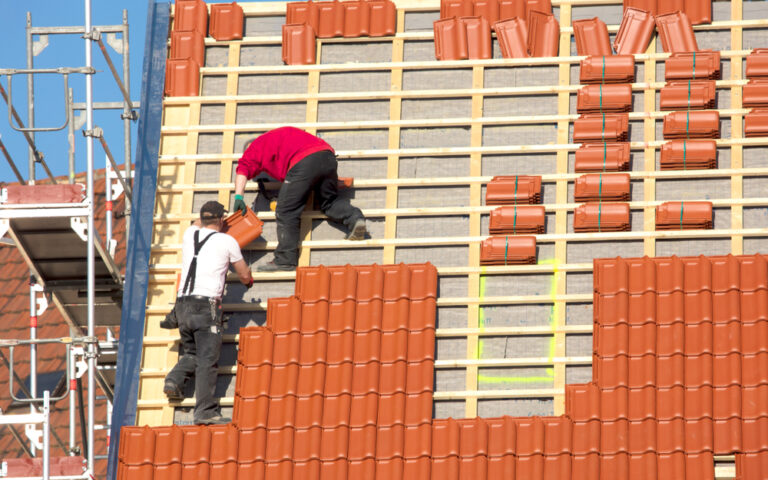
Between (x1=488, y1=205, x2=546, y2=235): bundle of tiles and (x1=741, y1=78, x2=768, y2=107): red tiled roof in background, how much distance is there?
6.37ft

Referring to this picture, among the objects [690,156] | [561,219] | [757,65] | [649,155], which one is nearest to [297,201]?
[561,219]

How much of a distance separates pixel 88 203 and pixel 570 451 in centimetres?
401

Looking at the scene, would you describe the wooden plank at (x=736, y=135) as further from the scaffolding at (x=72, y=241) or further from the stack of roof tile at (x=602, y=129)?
the scaffolding at (x=72, y=241)

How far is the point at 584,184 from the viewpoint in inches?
412

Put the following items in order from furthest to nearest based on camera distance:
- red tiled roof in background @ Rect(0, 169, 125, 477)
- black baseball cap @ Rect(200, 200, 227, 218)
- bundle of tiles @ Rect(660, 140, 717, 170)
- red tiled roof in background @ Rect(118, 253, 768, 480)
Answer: red tiled roof in background @ Rect(0, 169, 125, 477) < bundle of tiles @ Rect(660, 140, 717, 170) < black baseball cap @ Rect(200, 200, 227, 218) < red tiled roof in background @ Rect(118, 253, 768, 480)

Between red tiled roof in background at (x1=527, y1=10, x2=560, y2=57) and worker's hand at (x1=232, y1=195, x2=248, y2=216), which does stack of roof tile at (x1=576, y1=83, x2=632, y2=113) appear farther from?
worker's hand at (x1=232, y1=195, x2=248, y2=216)

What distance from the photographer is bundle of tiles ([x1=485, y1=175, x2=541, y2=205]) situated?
10.5 metres

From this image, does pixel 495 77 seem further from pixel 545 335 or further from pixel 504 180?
pixel 545 335

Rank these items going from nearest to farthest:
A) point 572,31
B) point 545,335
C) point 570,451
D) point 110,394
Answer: point 570,451, point 545,335, point 572,31, point 110,394

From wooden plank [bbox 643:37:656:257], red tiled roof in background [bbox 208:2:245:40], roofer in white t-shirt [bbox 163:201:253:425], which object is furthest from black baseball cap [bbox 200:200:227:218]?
wooden plank [bbox 643:37:656:257]

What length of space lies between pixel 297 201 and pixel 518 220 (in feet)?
5.50

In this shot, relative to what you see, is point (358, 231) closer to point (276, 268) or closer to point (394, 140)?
point (276, 268)

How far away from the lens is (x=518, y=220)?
34.0ft

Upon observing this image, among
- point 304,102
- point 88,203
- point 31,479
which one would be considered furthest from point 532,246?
point 31,479
